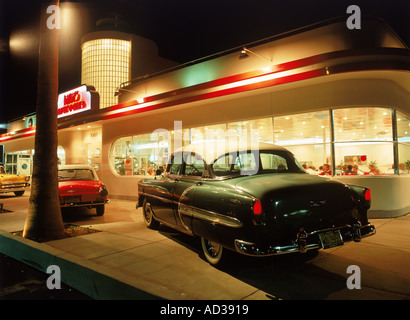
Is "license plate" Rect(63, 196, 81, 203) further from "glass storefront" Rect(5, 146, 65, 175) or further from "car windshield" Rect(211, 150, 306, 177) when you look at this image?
"glass storefront" Rect(5, 146, 65, 175)

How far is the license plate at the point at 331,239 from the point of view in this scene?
146 inches

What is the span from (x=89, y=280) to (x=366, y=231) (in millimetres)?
3862

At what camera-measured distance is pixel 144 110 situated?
12133 millimetres

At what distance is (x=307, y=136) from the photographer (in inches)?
399

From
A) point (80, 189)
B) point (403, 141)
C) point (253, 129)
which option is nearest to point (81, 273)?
point (80, 189)

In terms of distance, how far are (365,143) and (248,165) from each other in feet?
17.6

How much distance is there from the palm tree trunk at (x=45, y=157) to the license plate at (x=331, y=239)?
535cm

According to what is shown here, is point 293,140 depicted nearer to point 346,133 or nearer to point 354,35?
point 346,133

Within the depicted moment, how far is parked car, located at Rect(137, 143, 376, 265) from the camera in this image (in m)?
3.64

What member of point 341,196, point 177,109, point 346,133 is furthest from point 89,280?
point 177,109

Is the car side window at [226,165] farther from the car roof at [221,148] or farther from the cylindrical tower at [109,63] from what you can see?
the cylindrical tower at [109,63]

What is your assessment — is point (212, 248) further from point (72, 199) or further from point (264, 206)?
point (72, 199)

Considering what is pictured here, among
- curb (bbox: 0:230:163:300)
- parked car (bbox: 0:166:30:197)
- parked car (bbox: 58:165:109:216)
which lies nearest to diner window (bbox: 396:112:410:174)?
curb (bbox: 0:230:163:300)
